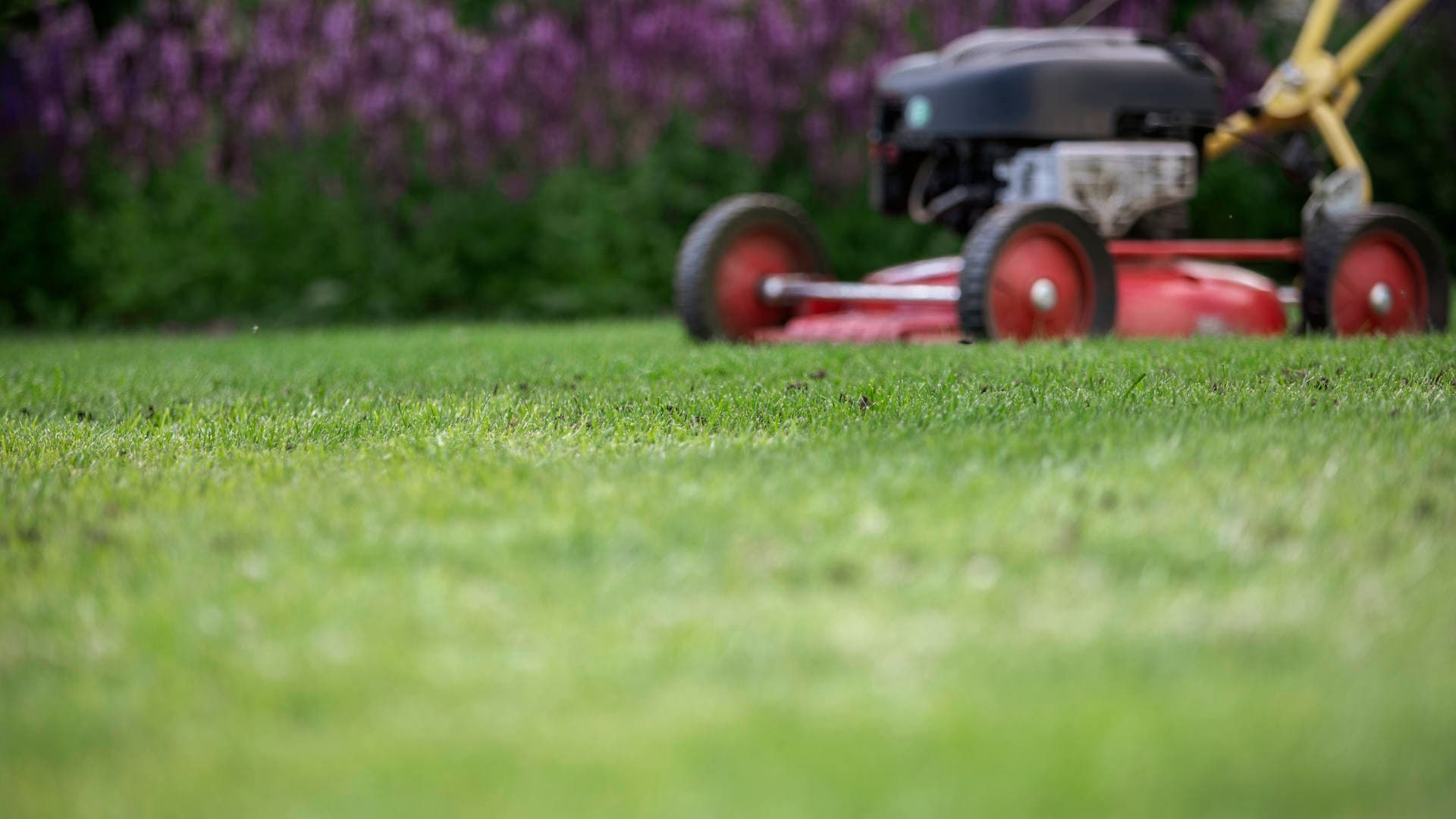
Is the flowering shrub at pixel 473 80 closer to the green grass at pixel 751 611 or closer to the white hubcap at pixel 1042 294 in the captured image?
the white hubcap at pixel 1042 294

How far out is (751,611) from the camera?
87.4 inches

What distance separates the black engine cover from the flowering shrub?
3.06m

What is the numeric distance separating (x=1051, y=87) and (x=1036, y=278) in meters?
0.79

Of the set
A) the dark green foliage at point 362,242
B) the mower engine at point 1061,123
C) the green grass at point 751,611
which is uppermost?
the mower engine at point 1061,123

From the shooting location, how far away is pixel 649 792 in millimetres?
1663

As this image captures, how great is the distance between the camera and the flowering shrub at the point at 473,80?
938cm

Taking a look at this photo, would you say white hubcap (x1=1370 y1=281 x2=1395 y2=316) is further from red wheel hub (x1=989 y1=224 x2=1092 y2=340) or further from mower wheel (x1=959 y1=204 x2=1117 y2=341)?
red wheel hub (x1=989 y1=224 x2=1092 y2=340)

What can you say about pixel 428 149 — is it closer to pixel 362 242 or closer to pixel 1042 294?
pixel 362 242

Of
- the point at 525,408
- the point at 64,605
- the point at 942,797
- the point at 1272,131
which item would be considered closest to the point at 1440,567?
the point at 942,797

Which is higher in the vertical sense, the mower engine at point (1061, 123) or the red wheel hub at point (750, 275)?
the mower engine at point (1061, 123)

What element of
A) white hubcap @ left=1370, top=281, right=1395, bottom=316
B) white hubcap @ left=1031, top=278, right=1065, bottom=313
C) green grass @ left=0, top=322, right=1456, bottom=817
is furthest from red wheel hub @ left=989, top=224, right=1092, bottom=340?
green grass @ left=0, top=322, right=1456, bottom=817

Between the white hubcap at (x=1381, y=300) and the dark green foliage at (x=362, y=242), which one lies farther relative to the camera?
the dark green foliage at (x=362, y=242)

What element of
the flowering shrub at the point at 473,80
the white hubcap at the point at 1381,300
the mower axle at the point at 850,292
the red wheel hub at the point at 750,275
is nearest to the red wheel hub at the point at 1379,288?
the white hubcap at the point at 1381,300

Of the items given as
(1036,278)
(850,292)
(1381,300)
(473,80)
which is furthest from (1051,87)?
(473,80)
